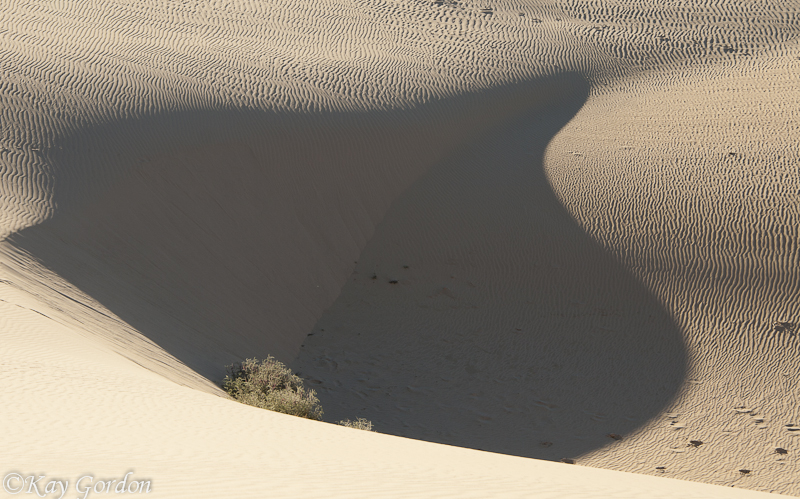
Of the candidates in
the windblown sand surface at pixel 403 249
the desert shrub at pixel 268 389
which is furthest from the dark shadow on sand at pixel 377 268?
the desert shrub at pixel 268 389

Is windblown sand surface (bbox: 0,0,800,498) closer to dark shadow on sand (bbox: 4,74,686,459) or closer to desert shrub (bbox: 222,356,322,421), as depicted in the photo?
dark shadow on sand (bbox: 4,74,686,459)

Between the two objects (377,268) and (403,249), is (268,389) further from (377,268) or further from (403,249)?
(403,249)

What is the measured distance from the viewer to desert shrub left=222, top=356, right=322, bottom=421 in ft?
24.6

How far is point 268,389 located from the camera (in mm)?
7953

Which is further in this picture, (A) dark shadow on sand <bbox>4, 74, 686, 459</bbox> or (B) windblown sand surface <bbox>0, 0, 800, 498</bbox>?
(A) dark shadow on sand <bbox>4, 74, 686, 459</bbox>

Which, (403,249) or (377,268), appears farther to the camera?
(403,249)

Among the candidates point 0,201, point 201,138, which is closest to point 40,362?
point 0,201

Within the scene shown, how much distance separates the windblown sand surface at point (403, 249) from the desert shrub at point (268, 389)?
456 mm

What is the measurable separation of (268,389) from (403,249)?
5149 millimetres

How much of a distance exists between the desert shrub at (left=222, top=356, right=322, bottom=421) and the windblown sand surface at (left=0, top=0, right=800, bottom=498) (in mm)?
456

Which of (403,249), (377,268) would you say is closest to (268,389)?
(377,268)

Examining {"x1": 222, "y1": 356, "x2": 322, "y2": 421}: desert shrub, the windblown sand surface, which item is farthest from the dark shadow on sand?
{"x1": 222, "y1": 356, "x2": 322, "y2": 421}: desert shrub

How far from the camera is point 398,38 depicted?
17172 mm

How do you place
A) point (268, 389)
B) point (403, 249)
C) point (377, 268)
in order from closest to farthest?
point (268, 389), point (377, 268), point (403, 249)
